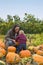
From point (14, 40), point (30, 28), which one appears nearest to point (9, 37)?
point (14, 40)

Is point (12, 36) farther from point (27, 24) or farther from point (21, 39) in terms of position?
point (27, 24)

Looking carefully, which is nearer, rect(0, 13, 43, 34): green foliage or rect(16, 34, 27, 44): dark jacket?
rect(16, 34, 27, 44): dark jacket

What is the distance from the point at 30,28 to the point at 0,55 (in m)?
7.92

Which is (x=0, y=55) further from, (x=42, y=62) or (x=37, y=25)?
(x=37, y=25)

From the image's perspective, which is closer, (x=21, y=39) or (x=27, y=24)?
(x=21, y=39)

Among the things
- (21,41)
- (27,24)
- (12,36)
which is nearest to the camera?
(21,41)

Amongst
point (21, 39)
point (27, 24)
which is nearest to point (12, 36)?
point (21, 39)

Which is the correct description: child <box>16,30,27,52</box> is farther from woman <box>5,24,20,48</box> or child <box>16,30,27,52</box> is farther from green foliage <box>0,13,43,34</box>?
green foliage <box>0,13,43,34</box>

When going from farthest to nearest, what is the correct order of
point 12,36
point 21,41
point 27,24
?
point 27,24 → point 12,36 → point 21,41

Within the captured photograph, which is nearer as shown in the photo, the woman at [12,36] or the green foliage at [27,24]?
the woman at [12,36]

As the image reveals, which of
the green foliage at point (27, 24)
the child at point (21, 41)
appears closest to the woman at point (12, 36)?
the child at point (21, 41)

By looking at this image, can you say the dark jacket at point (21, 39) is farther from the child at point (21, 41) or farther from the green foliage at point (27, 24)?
the green foliage at point (27, 24)

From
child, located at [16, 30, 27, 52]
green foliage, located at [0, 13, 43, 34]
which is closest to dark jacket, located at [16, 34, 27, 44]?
child, located at [16, 30, 27, 52]

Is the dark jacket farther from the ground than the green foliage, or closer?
farther from the ground
